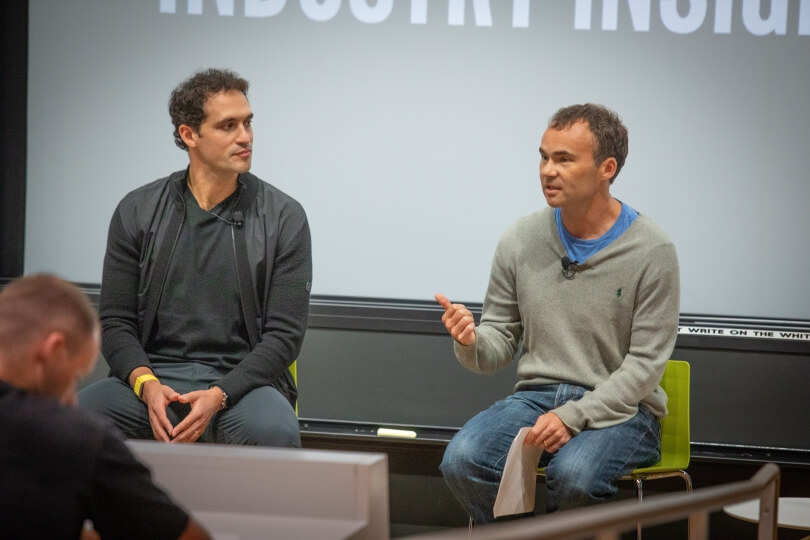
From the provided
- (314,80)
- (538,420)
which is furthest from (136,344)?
(314,80)

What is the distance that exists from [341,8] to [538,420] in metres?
1.94

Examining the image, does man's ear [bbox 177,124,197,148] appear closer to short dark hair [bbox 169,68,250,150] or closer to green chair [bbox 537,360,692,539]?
short dark hair [bbox 169,68,250,150]

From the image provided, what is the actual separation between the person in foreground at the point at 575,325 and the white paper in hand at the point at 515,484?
48mm

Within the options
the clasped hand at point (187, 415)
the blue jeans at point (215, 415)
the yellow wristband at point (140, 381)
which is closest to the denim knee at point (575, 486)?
the blue jeans at point (215, 415)

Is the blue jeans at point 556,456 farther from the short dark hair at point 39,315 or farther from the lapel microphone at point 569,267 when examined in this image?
the short dark hair at point 39,315

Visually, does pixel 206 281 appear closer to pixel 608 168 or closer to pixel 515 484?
pixel 515 484

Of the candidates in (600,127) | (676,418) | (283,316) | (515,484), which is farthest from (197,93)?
(676,418)

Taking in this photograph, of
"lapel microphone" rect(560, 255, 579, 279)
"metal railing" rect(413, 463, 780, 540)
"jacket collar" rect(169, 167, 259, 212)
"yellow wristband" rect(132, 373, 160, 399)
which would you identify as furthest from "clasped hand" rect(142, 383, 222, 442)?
"metal railing" rect(413, 463, 780, 540)

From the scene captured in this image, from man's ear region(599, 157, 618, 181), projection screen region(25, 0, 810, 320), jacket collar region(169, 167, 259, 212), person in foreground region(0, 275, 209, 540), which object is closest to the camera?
person in foreground region(0, 275, 209, 540)

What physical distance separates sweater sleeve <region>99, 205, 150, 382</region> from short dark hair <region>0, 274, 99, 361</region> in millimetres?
1527

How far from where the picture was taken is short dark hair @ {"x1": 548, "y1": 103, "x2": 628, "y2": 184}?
2826 mm

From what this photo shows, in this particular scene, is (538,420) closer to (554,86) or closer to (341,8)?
(554,86)

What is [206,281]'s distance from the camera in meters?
2.91

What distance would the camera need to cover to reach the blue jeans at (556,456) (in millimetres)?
2533
